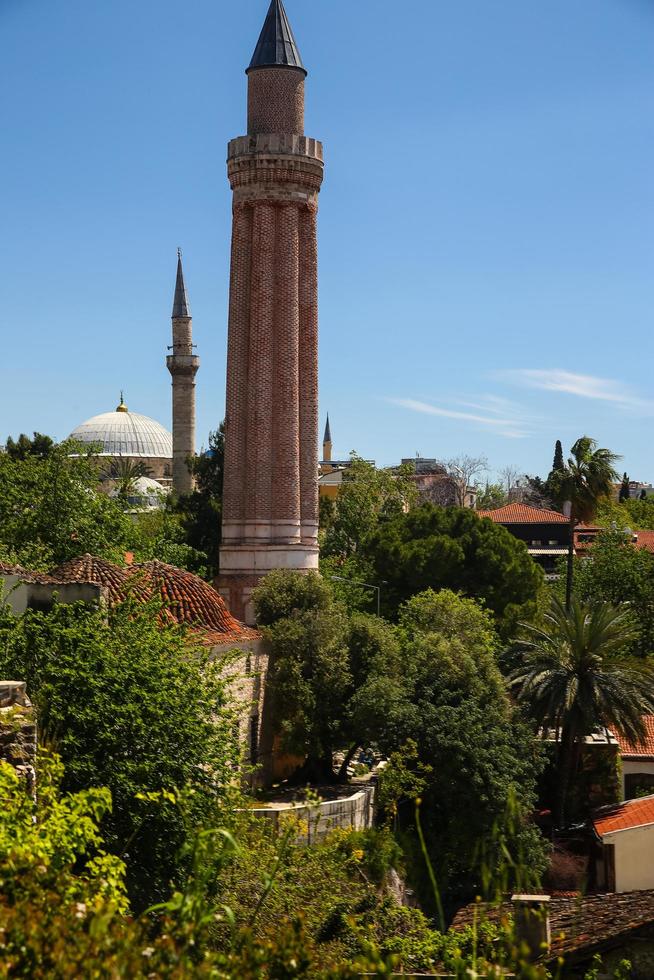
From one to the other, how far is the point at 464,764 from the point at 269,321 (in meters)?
12.5

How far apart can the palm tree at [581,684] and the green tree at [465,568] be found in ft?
32.8

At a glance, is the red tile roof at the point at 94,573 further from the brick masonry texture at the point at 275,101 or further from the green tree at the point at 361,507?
the green tree at the point at 361,507

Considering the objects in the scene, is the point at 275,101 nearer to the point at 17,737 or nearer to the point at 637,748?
the point at 637,748

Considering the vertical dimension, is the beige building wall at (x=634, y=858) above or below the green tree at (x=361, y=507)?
below

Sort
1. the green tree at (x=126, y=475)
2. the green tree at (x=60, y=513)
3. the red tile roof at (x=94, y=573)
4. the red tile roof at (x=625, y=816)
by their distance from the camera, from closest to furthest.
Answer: the red tile roof at (x=94, y=573)
the red tile roof at (x=625, y=816)
the green tree at (x=60, y=513)
the green tree at (x=126, y=475)

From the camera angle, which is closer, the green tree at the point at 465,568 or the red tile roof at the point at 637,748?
the red tile roof at the point at 637,748

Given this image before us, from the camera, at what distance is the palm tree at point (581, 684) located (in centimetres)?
2528

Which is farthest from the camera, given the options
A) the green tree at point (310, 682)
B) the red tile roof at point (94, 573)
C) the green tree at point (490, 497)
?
the green tree at point (490, 497)

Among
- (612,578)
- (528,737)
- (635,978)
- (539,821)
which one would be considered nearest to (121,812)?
(635,978)

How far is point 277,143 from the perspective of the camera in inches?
1150

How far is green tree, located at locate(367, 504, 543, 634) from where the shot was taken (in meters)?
37.2

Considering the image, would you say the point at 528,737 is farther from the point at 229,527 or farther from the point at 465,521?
the point at 465,521

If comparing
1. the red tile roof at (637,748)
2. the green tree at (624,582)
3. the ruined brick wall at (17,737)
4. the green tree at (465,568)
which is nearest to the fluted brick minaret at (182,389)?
the green tree at (624,582)

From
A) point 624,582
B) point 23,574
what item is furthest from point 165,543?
point 624,582
